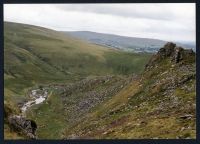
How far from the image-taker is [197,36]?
1552 centimetres

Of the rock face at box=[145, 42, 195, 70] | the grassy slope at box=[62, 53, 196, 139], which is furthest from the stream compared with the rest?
the grassy slope at box=[62, 53, 196, 139]

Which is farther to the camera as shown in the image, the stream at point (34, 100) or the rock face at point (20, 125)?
the stream at point (34, 100)

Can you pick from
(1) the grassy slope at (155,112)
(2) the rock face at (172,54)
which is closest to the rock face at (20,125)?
(1) the grassy slope at (155,112)

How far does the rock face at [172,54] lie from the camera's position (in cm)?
5459

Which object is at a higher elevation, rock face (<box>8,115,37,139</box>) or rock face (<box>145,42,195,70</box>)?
rock face (<box>145,42,195,70</box>)

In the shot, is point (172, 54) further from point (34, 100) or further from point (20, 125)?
point (34, 100)

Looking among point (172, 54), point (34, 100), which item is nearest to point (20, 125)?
point (172, 54)

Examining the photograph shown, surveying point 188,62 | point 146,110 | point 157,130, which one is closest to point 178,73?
point 188,62

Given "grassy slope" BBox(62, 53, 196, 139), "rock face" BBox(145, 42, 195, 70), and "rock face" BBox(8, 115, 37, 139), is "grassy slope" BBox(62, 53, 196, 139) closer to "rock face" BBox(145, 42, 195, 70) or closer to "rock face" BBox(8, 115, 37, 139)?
"rock face" BBox(145, 42, 195, 70)

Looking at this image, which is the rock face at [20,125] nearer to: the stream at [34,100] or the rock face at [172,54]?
the rock face at [172,54]

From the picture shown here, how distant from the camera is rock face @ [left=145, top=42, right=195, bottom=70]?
54594 millimetres

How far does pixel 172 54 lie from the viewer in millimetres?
58500

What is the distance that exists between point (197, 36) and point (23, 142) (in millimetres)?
6991

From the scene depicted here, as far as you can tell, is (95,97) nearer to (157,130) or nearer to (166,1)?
(157,130)
